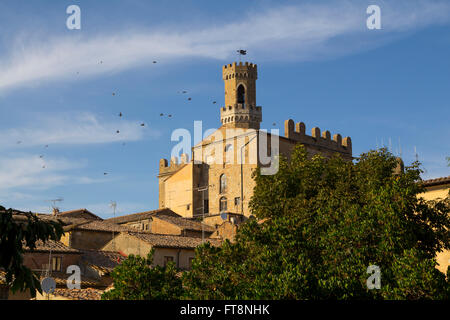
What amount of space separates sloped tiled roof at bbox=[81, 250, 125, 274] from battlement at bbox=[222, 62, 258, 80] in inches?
1792

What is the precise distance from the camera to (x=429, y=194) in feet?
96.0

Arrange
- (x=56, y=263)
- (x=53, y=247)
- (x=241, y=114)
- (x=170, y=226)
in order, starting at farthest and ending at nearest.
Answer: (x=241, y=114) < (x=170, y=226) < (x=53, y=247) < (x=56, y=263)

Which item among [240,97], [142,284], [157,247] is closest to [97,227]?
[157,247]

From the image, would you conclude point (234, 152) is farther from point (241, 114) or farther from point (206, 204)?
point (241, 114)

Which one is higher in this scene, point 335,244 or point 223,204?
point 223,204

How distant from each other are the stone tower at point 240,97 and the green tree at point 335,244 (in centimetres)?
4774

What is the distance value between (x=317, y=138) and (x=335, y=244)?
1912 inches

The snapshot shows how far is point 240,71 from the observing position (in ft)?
259

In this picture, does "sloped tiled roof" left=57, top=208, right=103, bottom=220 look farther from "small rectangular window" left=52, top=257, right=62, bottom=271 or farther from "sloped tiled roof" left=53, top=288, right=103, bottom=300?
"sloped tiled roof" left=53, top=288, right=103, bottom=300

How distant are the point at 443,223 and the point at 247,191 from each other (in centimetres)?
3757

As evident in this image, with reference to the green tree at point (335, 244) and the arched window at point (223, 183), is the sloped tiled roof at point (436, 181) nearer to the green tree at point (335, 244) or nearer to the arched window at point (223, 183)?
the green tree at point (335, 244)

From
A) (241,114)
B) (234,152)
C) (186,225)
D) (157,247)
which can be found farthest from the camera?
(241,114)

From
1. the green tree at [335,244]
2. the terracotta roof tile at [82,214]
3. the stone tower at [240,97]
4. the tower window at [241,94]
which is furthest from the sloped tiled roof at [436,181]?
the tower window at [241,94]

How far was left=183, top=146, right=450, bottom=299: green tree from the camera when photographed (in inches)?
660
